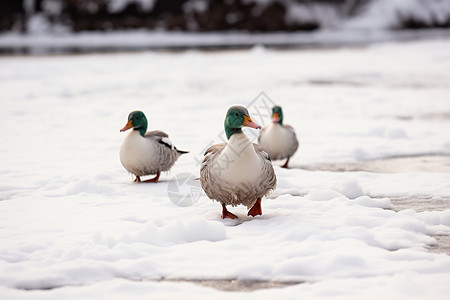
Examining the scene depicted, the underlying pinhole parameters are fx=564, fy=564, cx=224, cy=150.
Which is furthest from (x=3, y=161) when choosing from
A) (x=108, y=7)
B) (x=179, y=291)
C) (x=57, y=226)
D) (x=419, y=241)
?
(x=108, y=7)

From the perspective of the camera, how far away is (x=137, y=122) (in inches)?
281

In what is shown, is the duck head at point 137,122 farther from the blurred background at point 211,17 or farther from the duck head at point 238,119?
the blurred background at point 211,17

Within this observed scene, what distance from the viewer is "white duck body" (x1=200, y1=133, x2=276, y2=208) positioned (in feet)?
16.7

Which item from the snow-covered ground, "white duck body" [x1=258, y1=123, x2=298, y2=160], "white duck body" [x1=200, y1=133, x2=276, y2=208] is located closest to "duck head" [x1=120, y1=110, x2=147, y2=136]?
the snow-covered ground

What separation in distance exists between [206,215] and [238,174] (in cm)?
83

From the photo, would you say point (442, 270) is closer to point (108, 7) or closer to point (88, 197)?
point (88, 197)

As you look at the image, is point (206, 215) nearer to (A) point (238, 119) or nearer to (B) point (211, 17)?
(A) point (238, 119)

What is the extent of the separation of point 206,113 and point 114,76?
30.6ft

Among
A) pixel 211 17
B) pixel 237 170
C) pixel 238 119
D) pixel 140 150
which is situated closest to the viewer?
pixel 237 170

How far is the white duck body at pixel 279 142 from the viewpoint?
8.00m

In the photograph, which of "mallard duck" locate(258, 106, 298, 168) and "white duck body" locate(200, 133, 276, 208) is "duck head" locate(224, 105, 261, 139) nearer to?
"white duck body" locate(200, 133, 276, 208)

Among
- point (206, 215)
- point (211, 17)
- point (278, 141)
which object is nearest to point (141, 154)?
point (206, 215)

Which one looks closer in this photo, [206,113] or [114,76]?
[206,113]

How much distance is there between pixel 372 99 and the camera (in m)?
14.4
